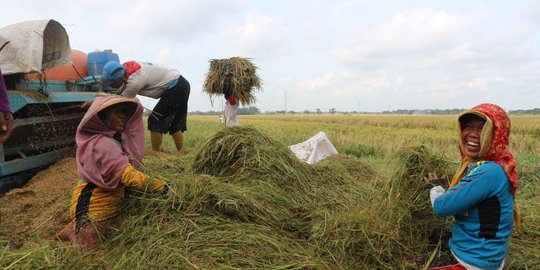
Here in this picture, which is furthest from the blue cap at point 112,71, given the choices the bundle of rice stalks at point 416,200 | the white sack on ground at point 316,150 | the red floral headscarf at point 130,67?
the bundle of rice stalks at point 416,200

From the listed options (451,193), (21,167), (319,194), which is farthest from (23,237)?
(451,193)

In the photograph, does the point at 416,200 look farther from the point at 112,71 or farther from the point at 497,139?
the point at 112,71

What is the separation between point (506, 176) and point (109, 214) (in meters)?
2.57

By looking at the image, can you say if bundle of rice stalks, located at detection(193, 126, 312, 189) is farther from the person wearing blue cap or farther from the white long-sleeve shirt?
the white long-sleeve shirt

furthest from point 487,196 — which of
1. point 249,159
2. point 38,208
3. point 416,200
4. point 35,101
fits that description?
point 35,101

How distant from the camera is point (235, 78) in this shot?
20.6 ft

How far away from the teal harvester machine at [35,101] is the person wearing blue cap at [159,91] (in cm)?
55

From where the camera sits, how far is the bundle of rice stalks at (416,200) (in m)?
2.48

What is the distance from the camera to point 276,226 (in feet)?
8.56

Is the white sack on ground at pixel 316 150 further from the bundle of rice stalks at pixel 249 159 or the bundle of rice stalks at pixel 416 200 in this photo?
the bundle of rice stalks at pixel 416 200

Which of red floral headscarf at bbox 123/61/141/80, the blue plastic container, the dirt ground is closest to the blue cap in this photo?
red floral headscarf at bbox 123/61/141/80

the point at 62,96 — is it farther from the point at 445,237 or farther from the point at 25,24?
the point at 445,237

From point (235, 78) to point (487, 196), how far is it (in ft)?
15.9

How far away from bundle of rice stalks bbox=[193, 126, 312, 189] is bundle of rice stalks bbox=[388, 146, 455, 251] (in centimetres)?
98
